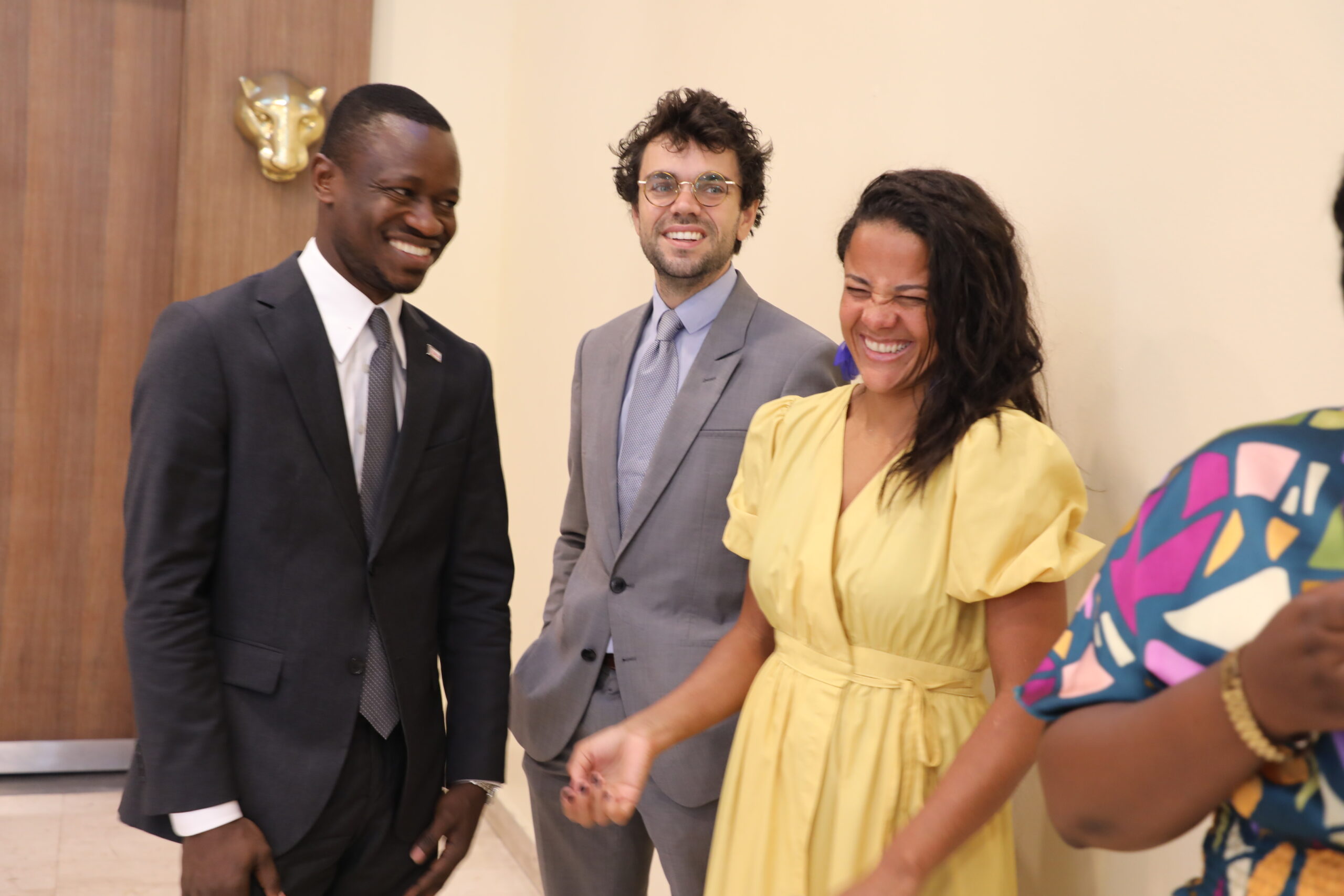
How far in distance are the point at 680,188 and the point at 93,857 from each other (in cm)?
273

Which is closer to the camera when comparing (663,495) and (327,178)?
(327,178)

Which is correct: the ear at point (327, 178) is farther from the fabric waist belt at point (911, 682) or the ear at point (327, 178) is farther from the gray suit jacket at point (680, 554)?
the fabric waist belt at point (911, 682)

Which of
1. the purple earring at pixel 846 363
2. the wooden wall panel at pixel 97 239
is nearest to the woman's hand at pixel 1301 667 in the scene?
the purple earring at pixel 846 363

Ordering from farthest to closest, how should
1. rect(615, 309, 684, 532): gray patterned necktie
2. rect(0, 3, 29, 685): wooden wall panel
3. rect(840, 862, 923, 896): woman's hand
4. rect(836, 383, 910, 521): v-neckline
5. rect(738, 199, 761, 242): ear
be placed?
rect(0, 3, 29, 685): wooden wall panel
rect(738, 199, 761, 242): ear
rect(615, 309, 684, 532): gray patterned necktie
rect(836, 383, 910, 521): v-neckline
rect(840, 862, 923, 896): woman's hand

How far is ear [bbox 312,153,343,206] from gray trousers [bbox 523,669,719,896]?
0.91 m

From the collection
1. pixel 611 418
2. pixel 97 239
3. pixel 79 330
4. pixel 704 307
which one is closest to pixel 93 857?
pixel 79 330

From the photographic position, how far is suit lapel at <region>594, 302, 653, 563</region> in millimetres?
1975

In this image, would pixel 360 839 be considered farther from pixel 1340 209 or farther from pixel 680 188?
pixel 1340 209

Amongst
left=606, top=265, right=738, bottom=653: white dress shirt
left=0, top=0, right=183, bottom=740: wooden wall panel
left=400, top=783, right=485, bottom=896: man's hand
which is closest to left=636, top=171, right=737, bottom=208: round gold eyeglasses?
left=606, top=265, right=738, bottom=653: white dress shirt

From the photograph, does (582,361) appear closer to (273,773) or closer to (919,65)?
(919,65)

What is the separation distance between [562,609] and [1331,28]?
1.44 meters

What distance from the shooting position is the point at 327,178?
1.57 meters

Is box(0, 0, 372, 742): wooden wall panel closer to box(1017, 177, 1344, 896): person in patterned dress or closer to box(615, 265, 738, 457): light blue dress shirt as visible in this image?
box(615, 265, 738, 457): light blue dress shirt

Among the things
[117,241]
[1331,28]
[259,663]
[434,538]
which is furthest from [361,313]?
[117,241]
